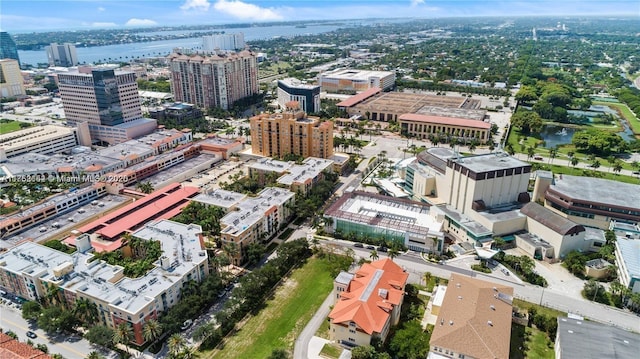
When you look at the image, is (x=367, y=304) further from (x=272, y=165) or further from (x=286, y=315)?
(x=272, y=165)

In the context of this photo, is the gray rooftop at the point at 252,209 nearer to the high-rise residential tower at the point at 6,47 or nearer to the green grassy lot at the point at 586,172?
the green grassy lot at the point at 586,172

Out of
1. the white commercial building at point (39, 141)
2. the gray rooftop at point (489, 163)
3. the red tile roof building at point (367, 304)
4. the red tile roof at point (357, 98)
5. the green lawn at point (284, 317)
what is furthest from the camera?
the red tile roof at point (357, 98)

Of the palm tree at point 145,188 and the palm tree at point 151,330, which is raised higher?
the palm tree at point 145,188

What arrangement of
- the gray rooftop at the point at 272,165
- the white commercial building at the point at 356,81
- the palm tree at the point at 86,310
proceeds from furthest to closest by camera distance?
the white commercial building at the point at 356,81 < the gray rooftop at the point at 272,165 < the palm tree at the point at 86,310

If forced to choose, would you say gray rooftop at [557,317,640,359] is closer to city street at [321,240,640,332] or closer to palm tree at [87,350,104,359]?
city street at [321,240,640,332]

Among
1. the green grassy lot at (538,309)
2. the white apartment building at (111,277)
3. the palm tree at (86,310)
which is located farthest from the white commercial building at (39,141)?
the green grassy lot at (538,309)

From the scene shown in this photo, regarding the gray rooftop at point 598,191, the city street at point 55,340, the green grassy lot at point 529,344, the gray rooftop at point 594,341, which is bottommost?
the green grassy lot at point 529,344

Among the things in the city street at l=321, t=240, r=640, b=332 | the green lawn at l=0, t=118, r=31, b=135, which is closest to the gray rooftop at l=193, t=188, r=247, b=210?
the city street at l=321, t=240, r=640, b=332

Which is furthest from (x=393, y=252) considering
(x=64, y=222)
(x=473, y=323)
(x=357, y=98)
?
(x=357, y=98)
